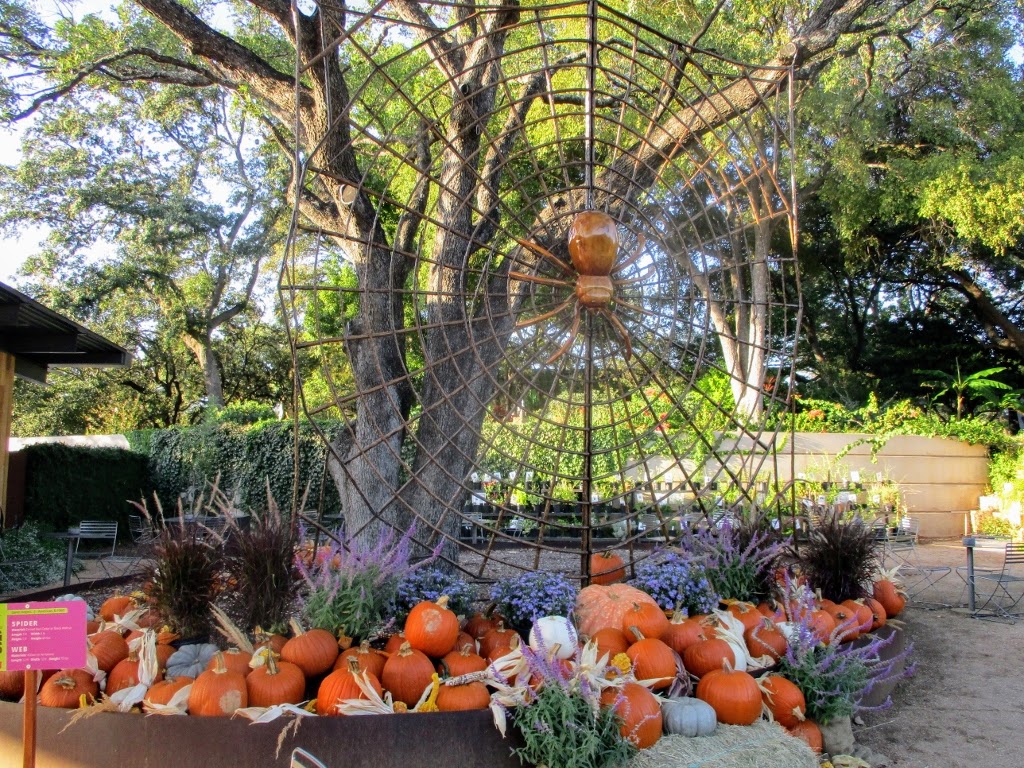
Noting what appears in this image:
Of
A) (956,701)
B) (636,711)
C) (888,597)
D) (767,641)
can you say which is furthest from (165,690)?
(888,597)

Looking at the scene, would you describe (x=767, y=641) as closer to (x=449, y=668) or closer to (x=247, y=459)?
(x=449, y=668)

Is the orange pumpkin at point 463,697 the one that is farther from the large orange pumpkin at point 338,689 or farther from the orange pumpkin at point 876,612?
the orange pumpkin at point 876,612

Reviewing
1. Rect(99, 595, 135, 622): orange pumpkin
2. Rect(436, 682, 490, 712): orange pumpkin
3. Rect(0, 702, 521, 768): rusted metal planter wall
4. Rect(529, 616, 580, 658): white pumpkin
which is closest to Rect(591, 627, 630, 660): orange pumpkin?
Rect(529, 616, 580, 658): white pumpkin

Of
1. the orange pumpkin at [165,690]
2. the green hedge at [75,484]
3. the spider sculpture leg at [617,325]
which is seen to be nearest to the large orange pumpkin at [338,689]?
the orange pumpkin at [165,690]

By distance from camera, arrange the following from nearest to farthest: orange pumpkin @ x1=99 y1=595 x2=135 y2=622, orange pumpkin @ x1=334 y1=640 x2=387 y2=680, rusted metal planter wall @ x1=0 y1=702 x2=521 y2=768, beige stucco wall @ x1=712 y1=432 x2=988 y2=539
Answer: rusted metal planter wall @ x1=0 y1=702 x2=521 y2=768
orange pumpkin @ x1=334 y1=640 x2=387 y2=680
orange pumpkin @ x1=99 y1=595 x2=135 y2=622
beige stucco wall @ x1=712 y1=432 x2=988 y2=539

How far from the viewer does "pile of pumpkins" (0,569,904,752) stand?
291 cm

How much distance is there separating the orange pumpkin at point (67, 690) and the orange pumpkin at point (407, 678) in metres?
1.14

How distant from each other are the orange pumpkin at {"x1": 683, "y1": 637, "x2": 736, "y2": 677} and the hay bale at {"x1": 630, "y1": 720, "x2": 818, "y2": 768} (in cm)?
31

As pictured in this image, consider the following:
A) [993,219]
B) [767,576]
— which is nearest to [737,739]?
[767,576]

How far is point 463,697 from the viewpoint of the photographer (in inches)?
117

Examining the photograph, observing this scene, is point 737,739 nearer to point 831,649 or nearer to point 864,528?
point 831,649

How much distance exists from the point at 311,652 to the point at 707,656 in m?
1.71

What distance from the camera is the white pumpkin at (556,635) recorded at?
3.11 metres

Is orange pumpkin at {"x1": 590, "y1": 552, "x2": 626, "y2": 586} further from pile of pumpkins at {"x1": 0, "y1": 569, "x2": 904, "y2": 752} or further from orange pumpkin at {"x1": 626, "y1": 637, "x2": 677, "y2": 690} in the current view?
orange pumpkin at {"x1": 626, "y1": 637, "x2": 677, "y2": 690}
